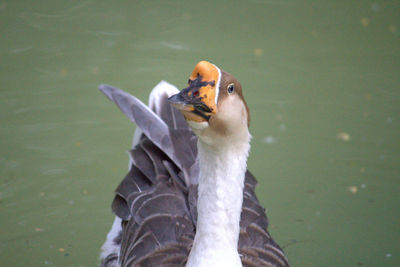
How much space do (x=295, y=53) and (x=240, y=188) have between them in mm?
5292

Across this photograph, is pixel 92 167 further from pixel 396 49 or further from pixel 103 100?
pixel 396 49

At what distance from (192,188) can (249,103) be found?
10.2 feet

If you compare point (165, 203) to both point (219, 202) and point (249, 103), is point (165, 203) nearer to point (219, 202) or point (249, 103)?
point (219, 202)

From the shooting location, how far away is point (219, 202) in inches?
130

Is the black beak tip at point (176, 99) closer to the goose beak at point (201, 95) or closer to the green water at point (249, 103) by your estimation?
the goose beak at point (201, 95)

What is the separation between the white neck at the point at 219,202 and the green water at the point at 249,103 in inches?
69.9

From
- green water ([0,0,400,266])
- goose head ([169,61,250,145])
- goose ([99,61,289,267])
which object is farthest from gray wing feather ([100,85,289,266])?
goose head ([169,61,250,145])

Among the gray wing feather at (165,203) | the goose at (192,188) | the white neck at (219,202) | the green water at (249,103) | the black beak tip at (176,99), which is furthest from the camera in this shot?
the green water at (249,103)

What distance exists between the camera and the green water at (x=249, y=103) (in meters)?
5.30

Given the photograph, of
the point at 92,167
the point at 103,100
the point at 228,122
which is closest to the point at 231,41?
the point at 103,100

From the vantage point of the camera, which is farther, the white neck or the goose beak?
the white neck

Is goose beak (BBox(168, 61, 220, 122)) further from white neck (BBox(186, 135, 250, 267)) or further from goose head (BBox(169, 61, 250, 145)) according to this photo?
white neck (BBox(186, 135, 250, 267))

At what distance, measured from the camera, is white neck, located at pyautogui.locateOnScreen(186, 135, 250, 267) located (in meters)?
3.27

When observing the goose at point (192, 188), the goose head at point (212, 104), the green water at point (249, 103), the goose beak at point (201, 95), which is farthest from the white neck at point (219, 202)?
the green water at point (249, 103)
